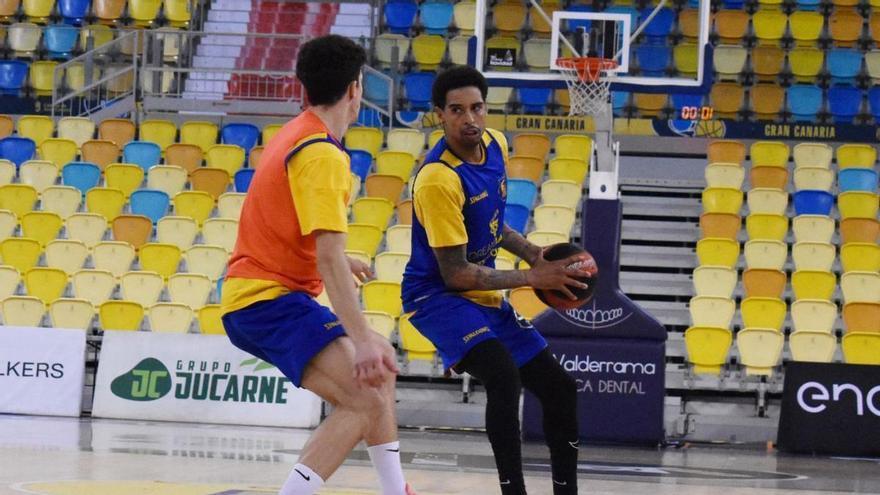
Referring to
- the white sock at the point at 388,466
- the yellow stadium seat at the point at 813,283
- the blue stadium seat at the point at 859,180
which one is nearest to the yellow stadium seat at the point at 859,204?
the blue stadium seat at the point at 859,180

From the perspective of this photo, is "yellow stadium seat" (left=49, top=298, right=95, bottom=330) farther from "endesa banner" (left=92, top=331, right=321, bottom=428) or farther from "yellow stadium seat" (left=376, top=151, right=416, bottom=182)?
"yellow stadium seat" (left=376, top=151, right=416, bottom=182)

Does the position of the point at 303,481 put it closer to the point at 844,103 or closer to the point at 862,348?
the point at 862,348

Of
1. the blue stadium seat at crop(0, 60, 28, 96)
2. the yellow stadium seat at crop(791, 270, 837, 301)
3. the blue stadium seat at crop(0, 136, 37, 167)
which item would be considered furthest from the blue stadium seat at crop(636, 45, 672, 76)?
the blue stadium seat at crop(0, 60, 28, 96)

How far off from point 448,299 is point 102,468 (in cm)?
293

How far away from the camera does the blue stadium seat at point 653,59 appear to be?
18.7 m

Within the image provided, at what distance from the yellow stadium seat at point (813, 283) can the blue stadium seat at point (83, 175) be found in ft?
26.6

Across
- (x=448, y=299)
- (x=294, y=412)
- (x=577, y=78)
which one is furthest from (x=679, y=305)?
(x=448, y=299)

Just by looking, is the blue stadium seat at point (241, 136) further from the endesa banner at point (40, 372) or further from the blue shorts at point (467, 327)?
the blue shorts at point (467, 327)

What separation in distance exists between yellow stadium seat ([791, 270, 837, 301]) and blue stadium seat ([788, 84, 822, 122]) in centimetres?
559

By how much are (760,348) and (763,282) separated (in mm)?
1438

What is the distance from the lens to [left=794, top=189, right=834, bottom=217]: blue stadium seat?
637 inches

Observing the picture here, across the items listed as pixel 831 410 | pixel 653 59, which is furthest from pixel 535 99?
pixel 831 410

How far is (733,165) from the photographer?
16.5 meters

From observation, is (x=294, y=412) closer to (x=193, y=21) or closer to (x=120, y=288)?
(x=120, y=288)
